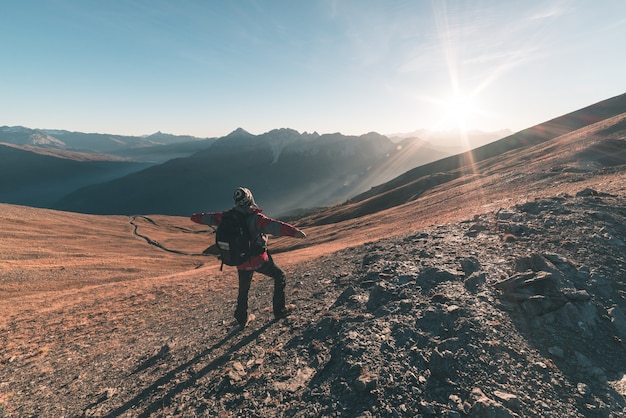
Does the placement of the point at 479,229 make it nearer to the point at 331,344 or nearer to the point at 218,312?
the point at 331,344

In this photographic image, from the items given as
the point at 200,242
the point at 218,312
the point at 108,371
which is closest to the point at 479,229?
the point at 218,312

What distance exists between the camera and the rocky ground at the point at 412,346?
5582 mm

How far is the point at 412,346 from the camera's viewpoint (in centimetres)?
684

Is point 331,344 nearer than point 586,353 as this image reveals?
No

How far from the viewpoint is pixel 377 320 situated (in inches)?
316

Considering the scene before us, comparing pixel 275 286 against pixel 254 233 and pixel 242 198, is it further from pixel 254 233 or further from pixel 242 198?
pixel 242 198

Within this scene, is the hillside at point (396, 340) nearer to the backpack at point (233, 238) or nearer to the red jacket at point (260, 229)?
the red jacket at point (260, 229)

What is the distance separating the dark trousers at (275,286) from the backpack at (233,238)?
874mm

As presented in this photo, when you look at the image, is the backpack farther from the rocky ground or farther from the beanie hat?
the rocky ground

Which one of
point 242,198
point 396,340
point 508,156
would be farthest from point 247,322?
point 508,156

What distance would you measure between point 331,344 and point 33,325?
17337 millimetres

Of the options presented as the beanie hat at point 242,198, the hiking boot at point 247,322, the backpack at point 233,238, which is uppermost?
the beanie hat at point 242,198

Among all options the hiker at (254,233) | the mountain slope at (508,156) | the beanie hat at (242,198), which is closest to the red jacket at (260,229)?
the hiker at (254,233)

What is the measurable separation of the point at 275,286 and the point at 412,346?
468 centimetres
